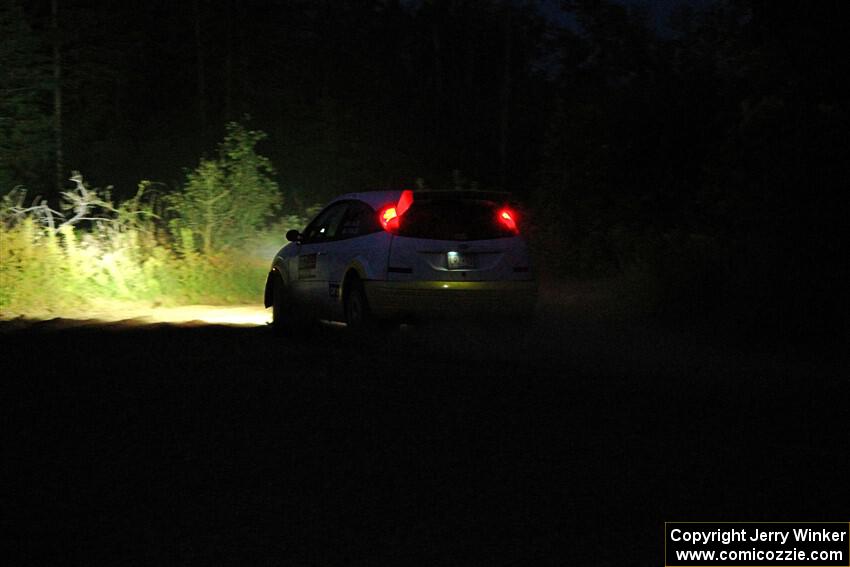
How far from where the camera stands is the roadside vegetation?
19953 mm

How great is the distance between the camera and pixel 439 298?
14.0 metres

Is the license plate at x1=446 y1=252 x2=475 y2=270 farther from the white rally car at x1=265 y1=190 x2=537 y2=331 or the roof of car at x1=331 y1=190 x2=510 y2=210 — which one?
the roof of car at x1=331 y1=190 x2=510 y2=210

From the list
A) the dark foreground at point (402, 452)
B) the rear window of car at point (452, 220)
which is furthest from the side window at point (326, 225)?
the dark foreground at point (402, 452)

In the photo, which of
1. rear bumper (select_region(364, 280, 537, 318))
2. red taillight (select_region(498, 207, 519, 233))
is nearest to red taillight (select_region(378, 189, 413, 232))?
rear bumper (select_region(364, 280, 537, 318))

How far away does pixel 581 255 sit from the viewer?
24.6m

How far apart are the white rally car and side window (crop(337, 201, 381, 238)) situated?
14 mm

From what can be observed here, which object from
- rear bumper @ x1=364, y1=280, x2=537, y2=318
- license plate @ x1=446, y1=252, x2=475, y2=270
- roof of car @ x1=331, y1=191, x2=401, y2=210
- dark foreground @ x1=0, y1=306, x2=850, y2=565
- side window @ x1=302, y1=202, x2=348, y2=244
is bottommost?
dark foreground @ x1=0, y1=306, x2=850, y2=565

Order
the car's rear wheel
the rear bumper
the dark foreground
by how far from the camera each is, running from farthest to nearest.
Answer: the car's rear wheel
the rear bumper
the dark foreground

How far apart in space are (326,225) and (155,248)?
6.92m

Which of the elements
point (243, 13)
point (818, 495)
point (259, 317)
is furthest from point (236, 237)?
point (243, 13)

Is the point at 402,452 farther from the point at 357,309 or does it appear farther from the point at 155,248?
the point at 155,248

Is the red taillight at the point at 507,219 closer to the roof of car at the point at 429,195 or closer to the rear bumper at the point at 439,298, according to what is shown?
the roof of car at the point at 429,195

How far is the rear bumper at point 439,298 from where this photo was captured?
552 inches

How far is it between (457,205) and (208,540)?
8.53m
